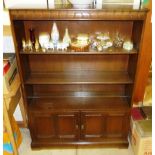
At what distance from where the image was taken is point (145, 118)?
6.92 ft

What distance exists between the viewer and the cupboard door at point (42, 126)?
1987 mm

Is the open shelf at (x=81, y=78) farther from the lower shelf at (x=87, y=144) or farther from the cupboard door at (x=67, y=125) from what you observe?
the lower shelf at (x=87, y=144)

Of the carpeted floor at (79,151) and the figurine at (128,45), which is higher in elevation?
the figurine at (128,45)

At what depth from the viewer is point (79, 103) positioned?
203 centimetres

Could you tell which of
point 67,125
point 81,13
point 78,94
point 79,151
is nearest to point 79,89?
point 78,94

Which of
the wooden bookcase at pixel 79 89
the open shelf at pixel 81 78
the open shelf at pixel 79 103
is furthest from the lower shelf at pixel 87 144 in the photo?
the open shelf at pixel 81 78

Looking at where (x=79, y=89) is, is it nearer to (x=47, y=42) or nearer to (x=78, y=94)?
(x=78, y=94)

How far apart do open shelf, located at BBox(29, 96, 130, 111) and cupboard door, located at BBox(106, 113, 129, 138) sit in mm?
104

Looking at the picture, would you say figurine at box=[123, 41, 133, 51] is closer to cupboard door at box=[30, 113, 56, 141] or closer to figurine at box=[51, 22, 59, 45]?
figurine at box=[51, 22, 59, 45]

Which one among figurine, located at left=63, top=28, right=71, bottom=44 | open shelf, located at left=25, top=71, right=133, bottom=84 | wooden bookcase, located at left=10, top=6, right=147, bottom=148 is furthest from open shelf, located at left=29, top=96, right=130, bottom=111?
figurine, located at left=63, top=28, right=71, bottom=44

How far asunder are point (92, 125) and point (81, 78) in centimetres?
52

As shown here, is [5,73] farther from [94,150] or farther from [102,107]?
[94,150]

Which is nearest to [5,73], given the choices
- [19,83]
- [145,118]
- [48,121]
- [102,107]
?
[19,83]

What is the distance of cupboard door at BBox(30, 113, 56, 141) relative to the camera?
1987 mm
